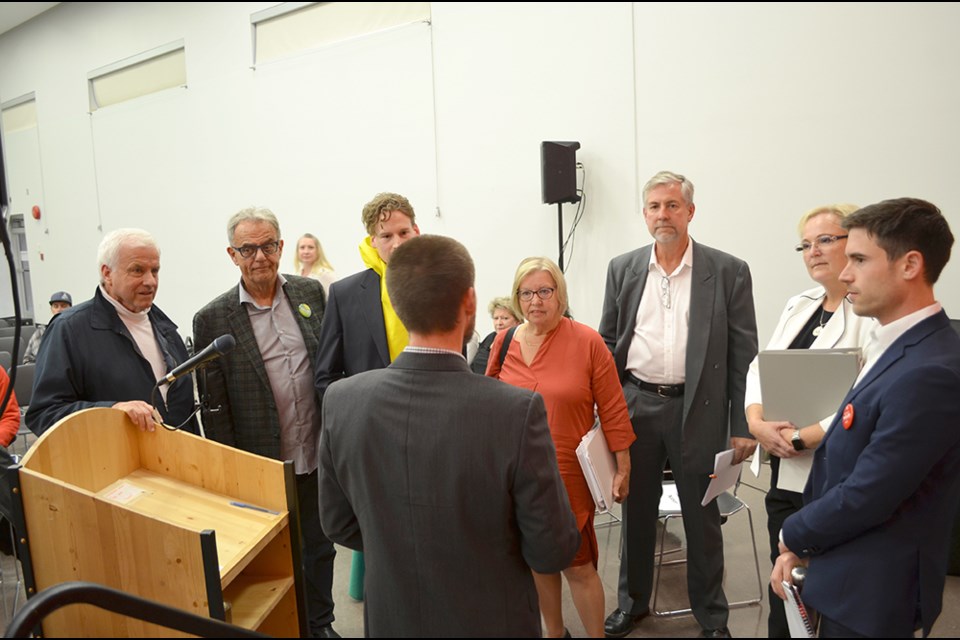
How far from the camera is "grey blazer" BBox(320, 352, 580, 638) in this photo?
1.31 m

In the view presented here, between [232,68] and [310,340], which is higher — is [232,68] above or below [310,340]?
above

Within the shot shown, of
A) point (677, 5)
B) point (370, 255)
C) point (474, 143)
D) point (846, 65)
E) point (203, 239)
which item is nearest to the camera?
point (370, 255)

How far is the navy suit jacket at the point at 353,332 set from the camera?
2.54m

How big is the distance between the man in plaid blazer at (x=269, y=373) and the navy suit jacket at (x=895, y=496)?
176cm

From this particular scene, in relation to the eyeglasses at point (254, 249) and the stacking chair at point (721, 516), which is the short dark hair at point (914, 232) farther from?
the eyeglasses at point (254, 249)

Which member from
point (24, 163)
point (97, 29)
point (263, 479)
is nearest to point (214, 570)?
point (263, 479)

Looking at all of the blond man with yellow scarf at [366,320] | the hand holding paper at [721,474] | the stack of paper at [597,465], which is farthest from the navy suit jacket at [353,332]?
the hand holding paper at [721,474]

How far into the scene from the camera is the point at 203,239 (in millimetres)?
8219

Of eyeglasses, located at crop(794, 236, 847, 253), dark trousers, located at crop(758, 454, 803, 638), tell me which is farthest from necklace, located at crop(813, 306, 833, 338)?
dark trousers, located at crop(758, 454, 803, 638)

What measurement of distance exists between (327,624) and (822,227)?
7.53ft

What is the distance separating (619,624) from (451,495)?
1.77 meters

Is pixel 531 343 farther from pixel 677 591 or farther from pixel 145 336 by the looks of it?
pixel 677 591

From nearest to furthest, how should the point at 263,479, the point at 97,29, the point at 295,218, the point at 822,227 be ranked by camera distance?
the point at 263,479
the point at 822,227
the point at 295,218
the point at 97,29

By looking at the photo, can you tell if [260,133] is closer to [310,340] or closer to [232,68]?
[232,68]
